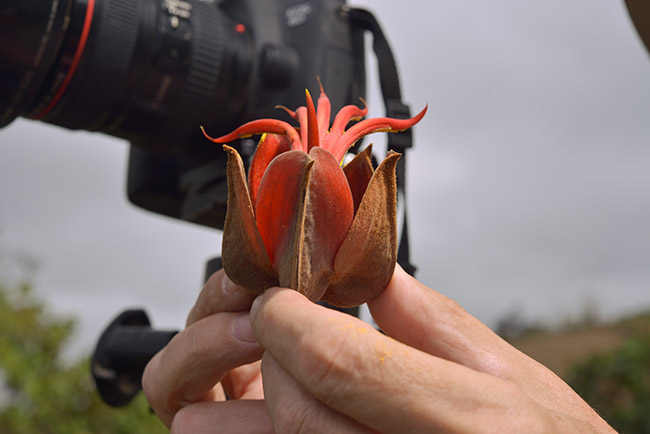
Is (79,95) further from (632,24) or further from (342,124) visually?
(632,24)

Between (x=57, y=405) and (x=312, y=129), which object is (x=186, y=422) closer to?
(x=312, y=129)

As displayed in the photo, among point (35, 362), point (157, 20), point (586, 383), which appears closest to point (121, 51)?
point (157, 20)

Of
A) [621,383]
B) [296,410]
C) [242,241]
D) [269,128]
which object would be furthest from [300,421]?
[621,383]

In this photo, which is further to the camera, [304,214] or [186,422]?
[186,422]

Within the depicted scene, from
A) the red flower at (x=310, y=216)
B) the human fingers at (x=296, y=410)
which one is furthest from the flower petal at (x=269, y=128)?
the human fingers at (x=296, y=410)

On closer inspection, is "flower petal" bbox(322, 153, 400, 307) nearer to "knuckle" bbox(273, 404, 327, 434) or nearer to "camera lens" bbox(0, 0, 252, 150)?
"knuckle" bbox(273, 404, 327, 434)

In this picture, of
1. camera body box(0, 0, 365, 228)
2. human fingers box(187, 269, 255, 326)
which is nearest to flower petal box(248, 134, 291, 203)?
human fingers box(187, 269, 255, 326)
